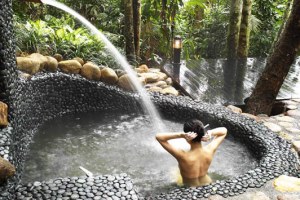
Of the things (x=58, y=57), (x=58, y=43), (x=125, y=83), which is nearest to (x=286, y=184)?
(x=125, y=83)

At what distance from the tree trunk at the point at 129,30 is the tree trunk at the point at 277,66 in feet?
9.76

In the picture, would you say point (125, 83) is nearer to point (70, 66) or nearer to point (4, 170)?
point (70, 66)

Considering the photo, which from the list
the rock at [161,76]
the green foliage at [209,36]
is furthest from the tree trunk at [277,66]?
the green foliage at [209,36]

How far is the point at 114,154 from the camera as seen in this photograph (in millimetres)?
5250

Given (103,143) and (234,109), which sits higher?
(234,109)

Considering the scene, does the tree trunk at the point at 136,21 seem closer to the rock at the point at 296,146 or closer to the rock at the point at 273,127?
the rock at the point at 273,127

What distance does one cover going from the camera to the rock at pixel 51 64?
6662mm

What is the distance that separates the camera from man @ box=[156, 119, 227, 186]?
3793mm

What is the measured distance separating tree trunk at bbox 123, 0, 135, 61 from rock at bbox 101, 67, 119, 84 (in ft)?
3.94

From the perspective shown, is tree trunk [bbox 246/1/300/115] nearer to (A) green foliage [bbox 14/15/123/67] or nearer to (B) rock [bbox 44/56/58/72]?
(A) green foliage [bbox 14/15/123/67]

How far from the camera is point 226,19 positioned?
11.5 metres

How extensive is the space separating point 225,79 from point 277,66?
207 centimetres

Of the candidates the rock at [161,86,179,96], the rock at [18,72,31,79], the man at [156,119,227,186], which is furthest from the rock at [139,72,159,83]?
the man at [156,119,227,186]

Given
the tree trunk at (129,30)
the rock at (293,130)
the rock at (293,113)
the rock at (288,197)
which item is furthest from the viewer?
the tree trunk at (129,30)
